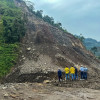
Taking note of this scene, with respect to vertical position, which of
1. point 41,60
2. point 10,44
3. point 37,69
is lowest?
point 37,69

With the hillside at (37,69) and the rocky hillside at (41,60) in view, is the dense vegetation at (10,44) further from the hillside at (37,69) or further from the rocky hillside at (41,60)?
the rocky hillside at (41,60)

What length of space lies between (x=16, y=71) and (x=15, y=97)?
10.9 m

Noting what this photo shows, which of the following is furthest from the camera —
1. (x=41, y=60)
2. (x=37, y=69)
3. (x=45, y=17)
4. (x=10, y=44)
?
(x=45, y=17)

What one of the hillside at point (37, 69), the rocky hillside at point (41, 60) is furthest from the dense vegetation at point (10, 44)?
the rocky hillside at point (41, 60)

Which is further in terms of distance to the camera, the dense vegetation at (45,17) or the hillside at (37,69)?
the dense vegetation at (45,17)

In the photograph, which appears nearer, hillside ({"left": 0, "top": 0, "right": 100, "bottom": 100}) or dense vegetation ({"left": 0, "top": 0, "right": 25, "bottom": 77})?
hillside ({"left": 0, "top": 0, "right": 100, "bottom": 100})

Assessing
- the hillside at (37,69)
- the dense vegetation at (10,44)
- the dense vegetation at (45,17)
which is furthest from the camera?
the dense vegetation at (45,17)

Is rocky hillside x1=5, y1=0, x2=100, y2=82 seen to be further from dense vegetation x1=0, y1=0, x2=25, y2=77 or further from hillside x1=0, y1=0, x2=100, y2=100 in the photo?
dense vegetation x1=0, y1=0, x2=25, y2=77

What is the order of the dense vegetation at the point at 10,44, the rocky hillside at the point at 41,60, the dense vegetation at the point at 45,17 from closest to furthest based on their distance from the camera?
the rocky hillside at the point at 41,60
the dense vegetation at the point at 10,44
the dense vegetation at the point at 45,17

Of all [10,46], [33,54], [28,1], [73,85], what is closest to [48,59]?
[33,54]

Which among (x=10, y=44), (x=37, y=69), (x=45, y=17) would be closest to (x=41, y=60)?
(x=37, y=69)

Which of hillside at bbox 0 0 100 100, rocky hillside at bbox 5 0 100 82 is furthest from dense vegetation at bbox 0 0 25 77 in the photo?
rocky hillside at bbox 5 0 100 82

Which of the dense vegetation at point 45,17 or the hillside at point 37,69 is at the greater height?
the dense vegetation at point 45,17

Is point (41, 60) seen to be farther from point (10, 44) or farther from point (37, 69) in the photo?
point (10, 44)
